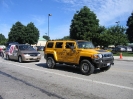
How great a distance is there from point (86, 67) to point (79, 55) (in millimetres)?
809

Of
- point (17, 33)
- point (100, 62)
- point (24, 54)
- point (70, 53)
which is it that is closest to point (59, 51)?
point (70, 53)

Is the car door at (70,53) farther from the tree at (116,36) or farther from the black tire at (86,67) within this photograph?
the tree at (116,36)

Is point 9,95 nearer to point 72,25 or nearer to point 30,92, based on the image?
point 30,92

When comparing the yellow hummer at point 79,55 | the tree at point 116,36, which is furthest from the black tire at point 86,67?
the tree at point 116,36

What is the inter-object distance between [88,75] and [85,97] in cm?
386

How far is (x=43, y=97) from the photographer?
601cm

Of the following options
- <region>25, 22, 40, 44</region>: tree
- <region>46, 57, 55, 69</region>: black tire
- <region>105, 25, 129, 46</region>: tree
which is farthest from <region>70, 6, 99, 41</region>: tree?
<region>46, 57, 55, 69</region>: black tire

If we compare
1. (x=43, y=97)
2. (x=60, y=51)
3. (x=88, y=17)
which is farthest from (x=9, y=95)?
(x=88, y=17)

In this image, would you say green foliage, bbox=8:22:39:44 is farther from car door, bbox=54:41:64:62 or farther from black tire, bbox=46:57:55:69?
car door, bbox=54:41:64:62

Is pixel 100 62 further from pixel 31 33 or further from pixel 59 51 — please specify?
pixel 31 33

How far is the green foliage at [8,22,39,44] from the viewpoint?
68938 millimetres

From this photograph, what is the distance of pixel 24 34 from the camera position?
227ft

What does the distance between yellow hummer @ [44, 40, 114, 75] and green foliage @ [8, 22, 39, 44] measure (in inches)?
2273

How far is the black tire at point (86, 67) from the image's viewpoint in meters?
9.71
